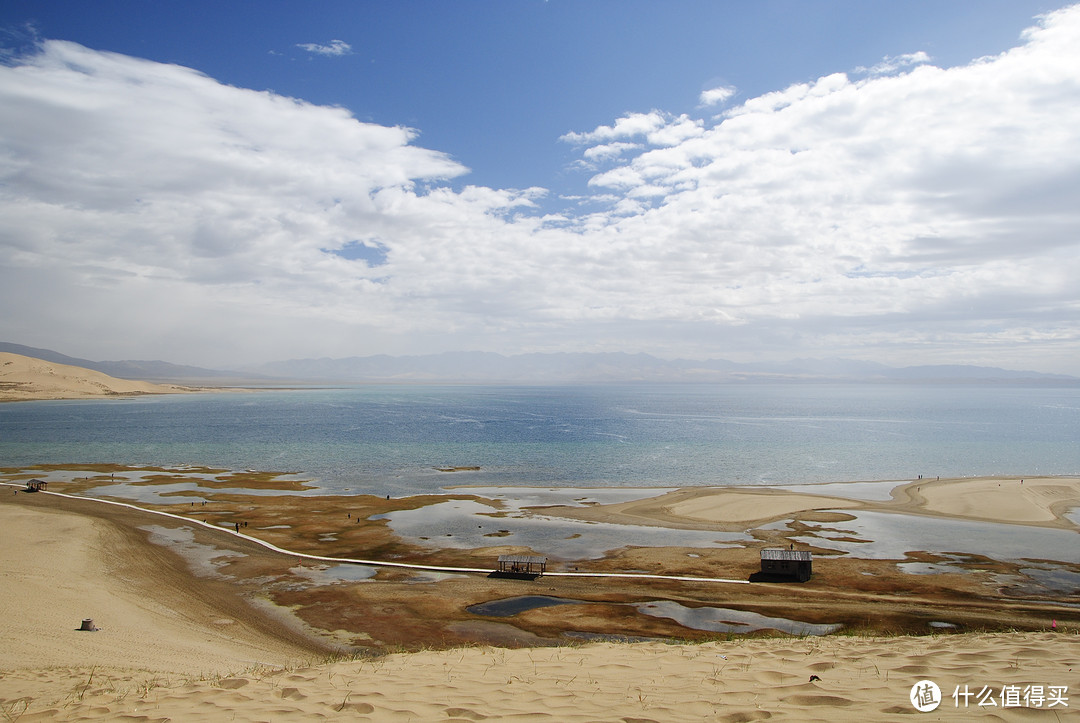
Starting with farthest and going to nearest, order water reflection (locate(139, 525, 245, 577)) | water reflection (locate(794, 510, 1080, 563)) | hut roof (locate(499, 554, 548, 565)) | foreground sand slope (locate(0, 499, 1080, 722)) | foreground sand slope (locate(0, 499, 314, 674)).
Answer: water reflection (locate(794, 510, 1080, 563)) → water reflection (locate(139, 525, 245, 577)) → hut roof (locate(499, 554, 548, 565)) → foreground sand slope (locate(0, 499, 314, 674)) → foreground sand slope (locate(0, 499, 1080, 722))

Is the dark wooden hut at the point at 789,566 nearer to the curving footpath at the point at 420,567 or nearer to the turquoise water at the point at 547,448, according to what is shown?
the curving footpath at the point at 420,567

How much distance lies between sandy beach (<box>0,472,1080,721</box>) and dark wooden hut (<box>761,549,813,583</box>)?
115cm

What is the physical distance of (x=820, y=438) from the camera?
117 metres

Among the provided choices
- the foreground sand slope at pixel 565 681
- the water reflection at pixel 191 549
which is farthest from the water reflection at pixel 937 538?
the water reflection at pixel 191 549

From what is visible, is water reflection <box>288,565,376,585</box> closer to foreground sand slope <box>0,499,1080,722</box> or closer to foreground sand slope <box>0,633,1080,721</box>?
foreground sand slope <box>0,499,1080,722</box>

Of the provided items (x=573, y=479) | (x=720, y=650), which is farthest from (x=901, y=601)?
(x=573, y=479)

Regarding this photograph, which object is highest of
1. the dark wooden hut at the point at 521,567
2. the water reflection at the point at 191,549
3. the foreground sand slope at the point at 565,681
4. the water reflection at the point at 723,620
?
the foreground sand slope at the point at 565,681

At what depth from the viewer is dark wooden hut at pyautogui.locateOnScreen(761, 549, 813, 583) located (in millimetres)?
32062

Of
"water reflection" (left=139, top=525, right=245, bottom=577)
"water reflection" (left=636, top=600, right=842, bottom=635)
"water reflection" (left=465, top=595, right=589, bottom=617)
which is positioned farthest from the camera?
"water reflection" (left=139, top=525, right=245, bottom=577)

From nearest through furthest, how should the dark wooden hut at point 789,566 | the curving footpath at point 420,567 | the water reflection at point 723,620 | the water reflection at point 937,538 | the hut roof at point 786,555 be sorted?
the water reflection at point 723,620
the dark wooden hut at point 789,566
the curving footpath at point 420,567
the hut roof at point 786,555
the water reflection at point 937,538

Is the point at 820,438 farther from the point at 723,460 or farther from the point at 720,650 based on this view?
the point at 720,650

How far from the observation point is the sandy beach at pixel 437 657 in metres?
9.27

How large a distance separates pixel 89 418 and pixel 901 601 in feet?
565

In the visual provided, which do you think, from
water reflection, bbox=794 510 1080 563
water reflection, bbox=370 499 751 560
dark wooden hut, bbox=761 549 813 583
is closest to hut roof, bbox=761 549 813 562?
dark wooden hut, bbox=761 549 813 583
